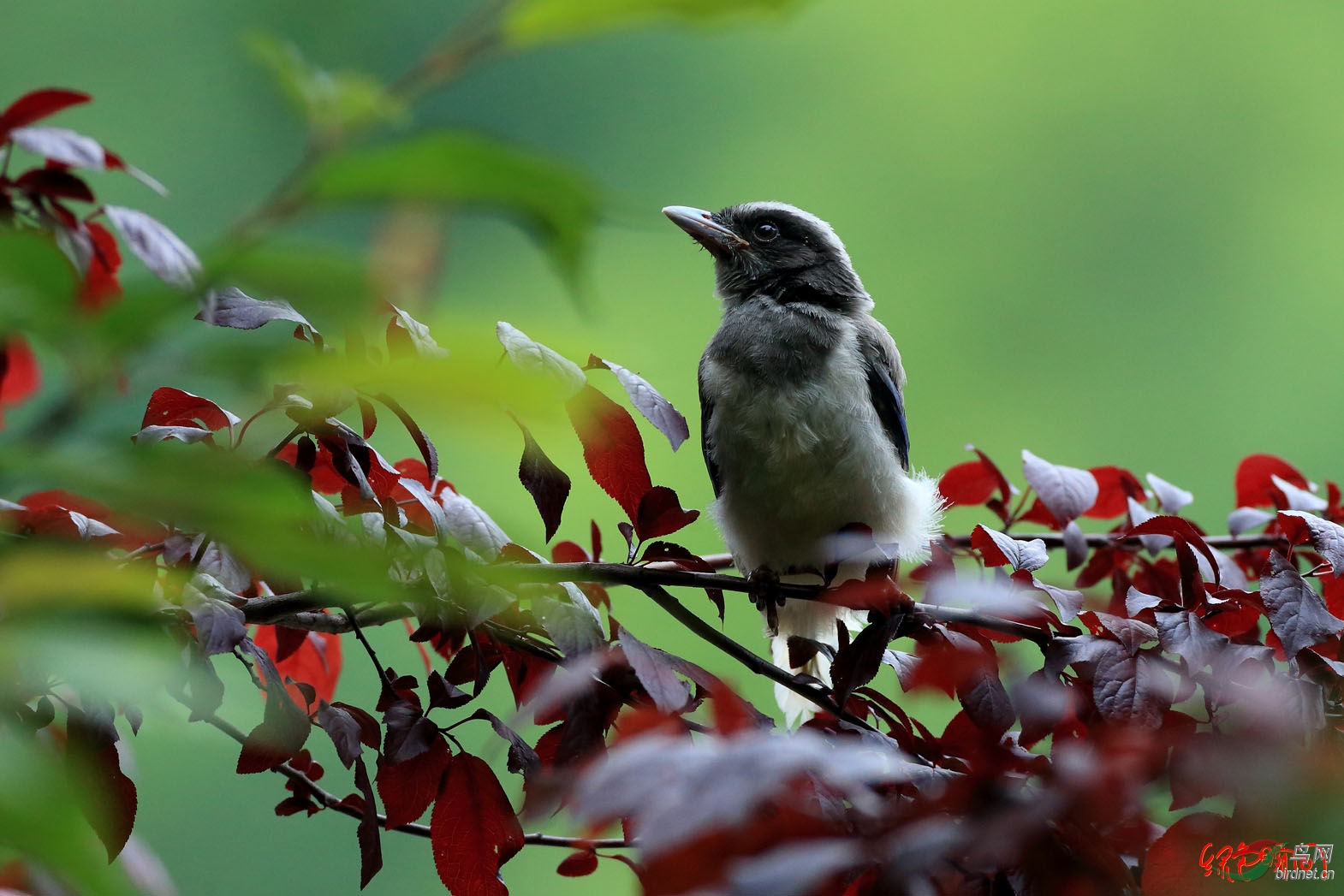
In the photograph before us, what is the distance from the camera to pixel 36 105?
1046 mm

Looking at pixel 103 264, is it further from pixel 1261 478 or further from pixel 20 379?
pixel 1261 478

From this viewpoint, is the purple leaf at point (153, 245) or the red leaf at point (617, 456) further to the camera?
the red leaf at point (617, 456)

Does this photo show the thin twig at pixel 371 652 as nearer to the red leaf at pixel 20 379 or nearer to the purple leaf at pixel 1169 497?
the red leaf at pixel 20 379

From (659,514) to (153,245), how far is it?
504 millimetres

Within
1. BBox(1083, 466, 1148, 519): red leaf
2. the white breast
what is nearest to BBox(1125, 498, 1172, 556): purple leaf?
BBox(1083, 466, 1148, 519): red leaf

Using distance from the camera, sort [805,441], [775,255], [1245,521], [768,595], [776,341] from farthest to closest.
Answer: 1. [775,255]
2. [776,341]
3. [805,441]
4. [1245,521]
5. [768,595]

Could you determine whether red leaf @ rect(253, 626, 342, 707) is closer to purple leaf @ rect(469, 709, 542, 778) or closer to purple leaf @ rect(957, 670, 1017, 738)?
purple leaf @ rect(469, 709, 542, 778)

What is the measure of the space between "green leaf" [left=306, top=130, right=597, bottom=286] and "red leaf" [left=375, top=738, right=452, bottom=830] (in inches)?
30.2

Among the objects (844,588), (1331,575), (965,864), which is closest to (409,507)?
(844,588)

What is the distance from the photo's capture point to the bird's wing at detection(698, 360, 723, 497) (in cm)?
181

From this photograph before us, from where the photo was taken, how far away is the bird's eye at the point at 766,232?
211 cm

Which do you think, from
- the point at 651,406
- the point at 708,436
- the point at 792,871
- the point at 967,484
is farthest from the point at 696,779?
the point at 708,436

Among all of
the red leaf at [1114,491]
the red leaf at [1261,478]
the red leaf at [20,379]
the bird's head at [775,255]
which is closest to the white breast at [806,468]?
the bird's head at [775,255]

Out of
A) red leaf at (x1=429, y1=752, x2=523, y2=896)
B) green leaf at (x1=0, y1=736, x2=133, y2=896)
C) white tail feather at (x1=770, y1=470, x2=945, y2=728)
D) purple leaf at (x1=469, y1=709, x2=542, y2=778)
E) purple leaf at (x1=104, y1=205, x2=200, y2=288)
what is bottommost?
white tail feather at (x1=770, y1=470, x2=945, y2=728)
